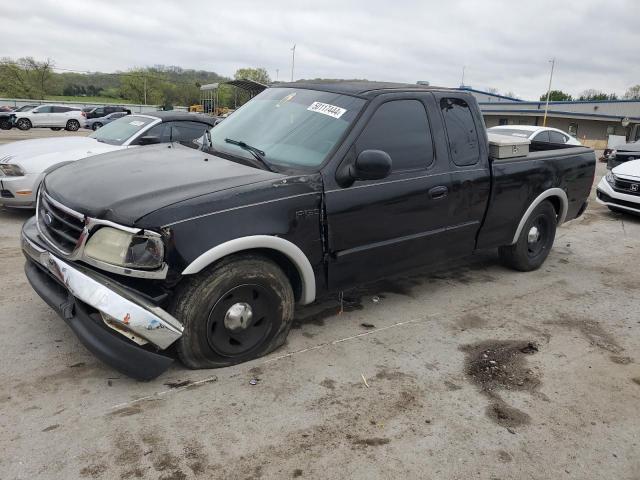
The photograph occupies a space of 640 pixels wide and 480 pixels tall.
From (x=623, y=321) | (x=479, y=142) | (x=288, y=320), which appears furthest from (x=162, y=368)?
(x=623, y=321)

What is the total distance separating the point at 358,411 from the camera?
9.56ft

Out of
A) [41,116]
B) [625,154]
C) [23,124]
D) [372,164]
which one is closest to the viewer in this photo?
[372,164]

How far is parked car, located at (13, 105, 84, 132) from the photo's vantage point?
1133 inches

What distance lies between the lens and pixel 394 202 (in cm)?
381

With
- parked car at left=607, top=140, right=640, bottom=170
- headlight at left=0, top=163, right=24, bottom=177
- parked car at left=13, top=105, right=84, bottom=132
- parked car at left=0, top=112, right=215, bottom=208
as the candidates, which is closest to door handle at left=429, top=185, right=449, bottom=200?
parked car at left=0, top=112, right=215, bottom=208

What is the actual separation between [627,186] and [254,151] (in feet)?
25.2

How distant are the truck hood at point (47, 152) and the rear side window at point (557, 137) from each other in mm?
10272

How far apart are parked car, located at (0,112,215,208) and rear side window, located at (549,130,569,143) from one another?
888 cm

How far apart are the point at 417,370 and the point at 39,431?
2.25 m

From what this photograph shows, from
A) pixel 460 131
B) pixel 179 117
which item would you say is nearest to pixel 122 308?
pixel 460 131

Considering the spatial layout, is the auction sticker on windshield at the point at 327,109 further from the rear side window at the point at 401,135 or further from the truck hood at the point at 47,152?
the truck hood at the point at 47,152

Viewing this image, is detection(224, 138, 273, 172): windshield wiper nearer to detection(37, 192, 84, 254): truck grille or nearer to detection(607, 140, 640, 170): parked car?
detection(37, 192, 84, 254): truck grille

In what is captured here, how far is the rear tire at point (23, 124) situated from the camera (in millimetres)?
28553

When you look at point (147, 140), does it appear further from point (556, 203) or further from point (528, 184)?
point (556, 203)
